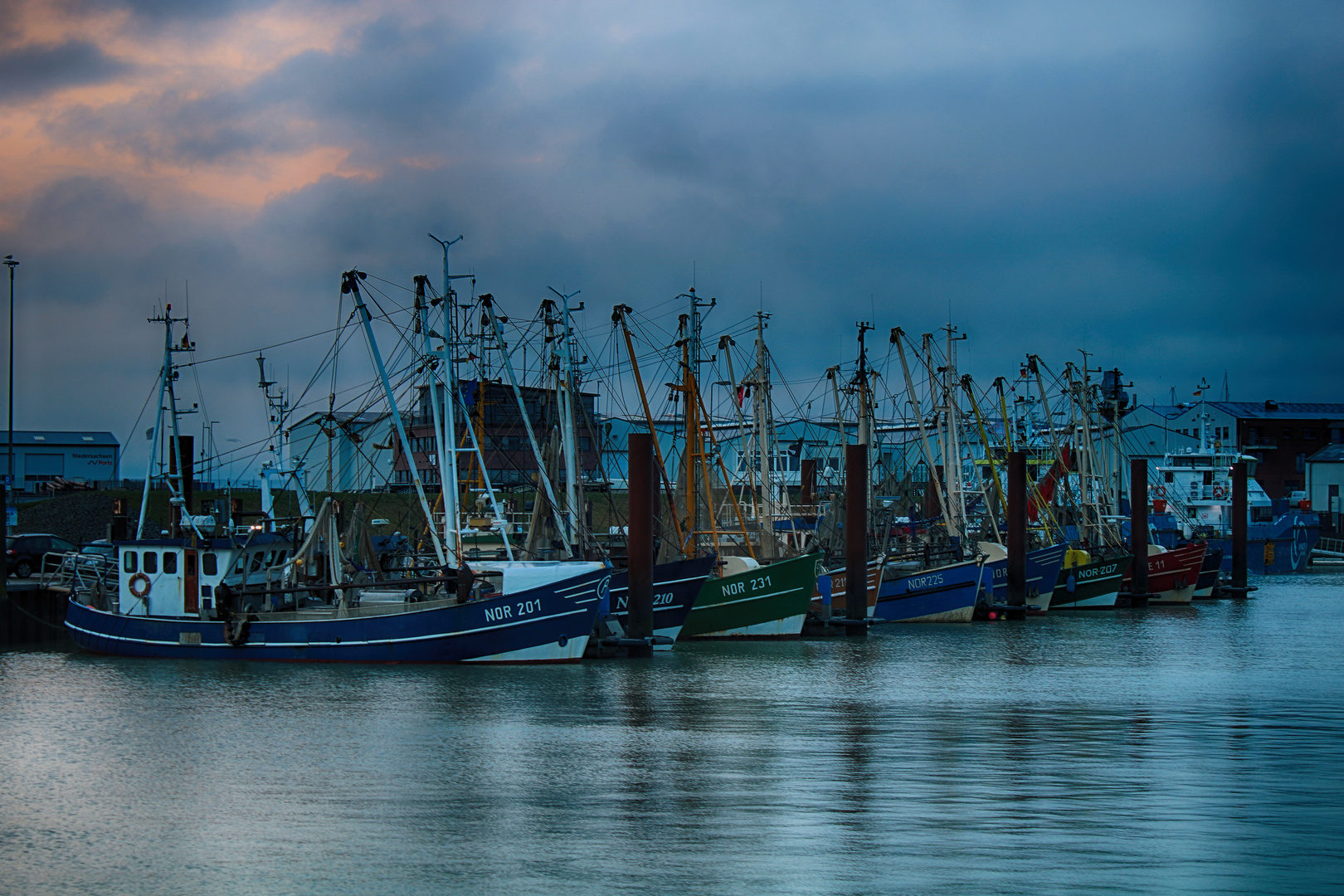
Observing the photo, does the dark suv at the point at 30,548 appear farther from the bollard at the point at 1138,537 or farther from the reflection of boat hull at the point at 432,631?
the bollard at the point at 1138,537

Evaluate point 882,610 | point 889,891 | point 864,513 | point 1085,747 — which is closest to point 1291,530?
point 882,610

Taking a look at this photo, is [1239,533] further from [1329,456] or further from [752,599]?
[1329,456]

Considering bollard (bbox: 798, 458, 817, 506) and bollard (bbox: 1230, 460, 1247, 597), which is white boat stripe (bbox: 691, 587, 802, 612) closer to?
bollard (bbox: 798, 458, 817, 506)

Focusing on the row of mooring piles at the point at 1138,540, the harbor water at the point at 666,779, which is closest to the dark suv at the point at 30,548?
the harbor water at the point at 666,779

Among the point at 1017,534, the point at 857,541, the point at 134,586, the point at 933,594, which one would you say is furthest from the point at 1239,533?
the point at 134,586

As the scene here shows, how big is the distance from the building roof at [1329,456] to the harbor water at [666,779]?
8311cm

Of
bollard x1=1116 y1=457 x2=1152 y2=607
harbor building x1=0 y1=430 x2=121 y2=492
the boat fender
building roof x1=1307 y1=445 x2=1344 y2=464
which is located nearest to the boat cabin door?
the boat fender

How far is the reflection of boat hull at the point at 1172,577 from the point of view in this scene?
5697 cm

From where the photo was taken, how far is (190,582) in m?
30.2

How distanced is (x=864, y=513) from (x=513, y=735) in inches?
733

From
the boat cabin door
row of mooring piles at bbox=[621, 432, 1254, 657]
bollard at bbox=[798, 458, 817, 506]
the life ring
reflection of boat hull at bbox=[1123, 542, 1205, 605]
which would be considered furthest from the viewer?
bollard at bbox=[798, 458, 817, 506]

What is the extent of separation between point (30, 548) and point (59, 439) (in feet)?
163

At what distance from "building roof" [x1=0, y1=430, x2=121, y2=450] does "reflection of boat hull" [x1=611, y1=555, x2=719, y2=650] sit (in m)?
65.4

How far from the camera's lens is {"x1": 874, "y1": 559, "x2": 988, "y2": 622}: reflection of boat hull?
45.2 meters
